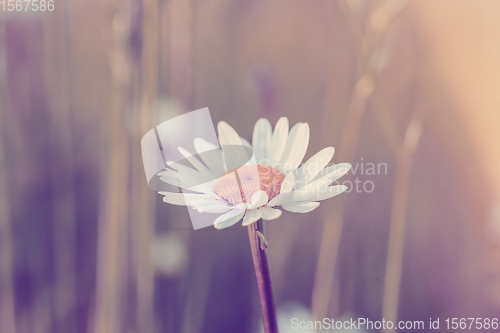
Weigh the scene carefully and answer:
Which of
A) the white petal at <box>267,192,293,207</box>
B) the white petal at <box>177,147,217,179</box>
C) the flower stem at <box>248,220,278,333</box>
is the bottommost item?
the flower stem at <box>248,220,278,333</box>

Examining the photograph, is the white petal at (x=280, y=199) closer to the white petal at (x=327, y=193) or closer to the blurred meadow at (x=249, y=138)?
the white petal at (x=327, y=193)

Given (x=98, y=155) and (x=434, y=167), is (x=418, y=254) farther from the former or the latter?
(x=98, y=155)

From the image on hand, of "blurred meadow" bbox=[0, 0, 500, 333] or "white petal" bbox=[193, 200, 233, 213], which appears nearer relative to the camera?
"white petal" bbox=[193, 200, 233, 213]

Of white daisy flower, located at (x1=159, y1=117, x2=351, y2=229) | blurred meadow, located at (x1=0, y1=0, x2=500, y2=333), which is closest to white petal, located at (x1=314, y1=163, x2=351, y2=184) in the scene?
white daisy flower, located at (x1=159, y1=117, x2=351, y2=229)

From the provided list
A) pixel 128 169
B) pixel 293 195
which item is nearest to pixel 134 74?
pixel 128 169

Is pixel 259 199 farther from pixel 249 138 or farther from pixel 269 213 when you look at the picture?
pixel 249 138

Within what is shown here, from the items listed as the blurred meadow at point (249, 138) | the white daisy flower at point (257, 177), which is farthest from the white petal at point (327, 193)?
the blurred meadow at point (249, 138)

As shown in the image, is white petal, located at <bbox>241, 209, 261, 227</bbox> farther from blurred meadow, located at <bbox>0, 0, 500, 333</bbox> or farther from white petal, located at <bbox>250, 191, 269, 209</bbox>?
blurred meadow, located at <bbox>0, 0, 500, 333</bbox>
